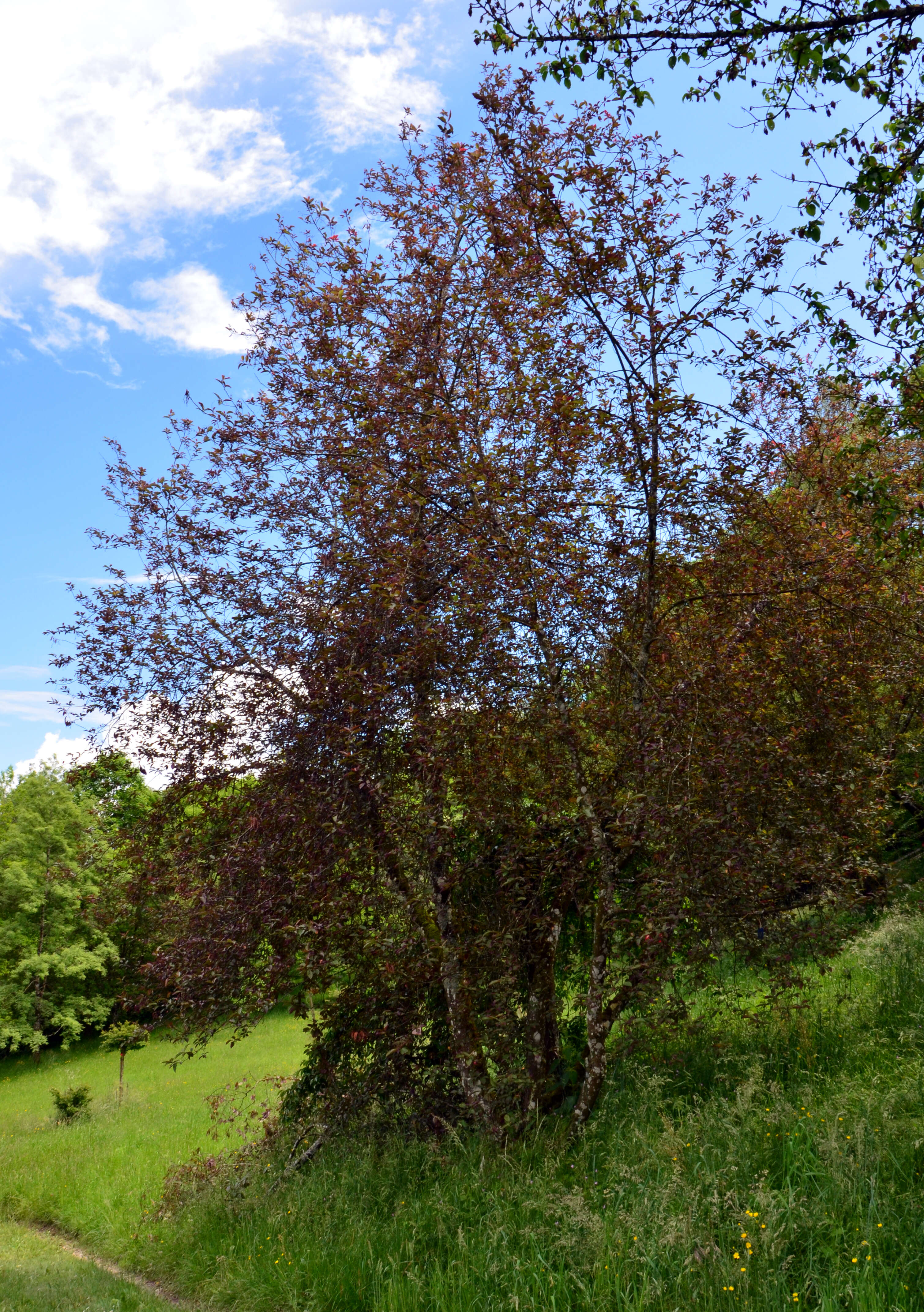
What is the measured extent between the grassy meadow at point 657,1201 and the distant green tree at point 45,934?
2160 centimetres

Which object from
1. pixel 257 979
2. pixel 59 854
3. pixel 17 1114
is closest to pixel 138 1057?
pixel 59 854

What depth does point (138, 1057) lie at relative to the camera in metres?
28.9

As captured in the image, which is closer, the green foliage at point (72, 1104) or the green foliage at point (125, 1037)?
the green foliage at point (125, 1037)

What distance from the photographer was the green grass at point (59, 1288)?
6547 millimetres

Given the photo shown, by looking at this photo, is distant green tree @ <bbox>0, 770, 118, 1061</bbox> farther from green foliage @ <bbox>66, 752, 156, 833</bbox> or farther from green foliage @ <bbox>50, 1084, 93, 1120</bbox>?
green foliage @ <bbox>66, 752, 156, 833</bbox>

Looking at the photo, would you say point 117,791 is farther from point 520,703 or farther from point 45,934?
point 45,934

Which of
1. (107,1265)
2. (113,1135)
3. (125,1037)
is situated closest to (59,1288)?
(107,1265)

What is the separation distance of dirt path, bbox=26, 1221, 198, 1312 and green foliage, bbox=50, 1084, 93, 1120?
634cm

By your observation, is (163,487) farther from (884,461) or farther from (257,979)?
(884,461)

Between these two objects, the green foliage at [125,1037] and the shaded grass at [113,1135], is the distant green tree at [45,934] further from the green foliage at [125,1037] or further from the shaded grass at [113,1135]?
the shaded grass at [113,1135]

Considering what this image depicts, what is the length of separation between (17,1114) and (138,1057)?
404 inches

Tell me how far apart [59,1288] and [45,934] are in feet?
81.9

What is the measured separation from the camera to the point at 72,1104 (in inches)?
681

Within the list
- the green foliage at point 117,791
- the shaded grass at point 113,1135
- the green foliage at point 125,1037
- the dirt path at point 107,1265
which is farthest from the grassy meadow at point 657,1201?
the green foliage at point 117,791
